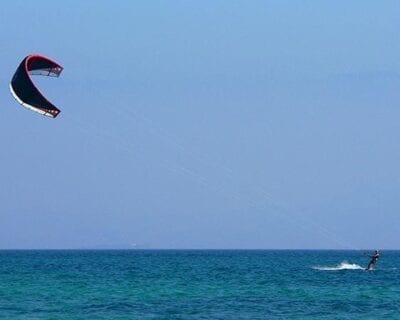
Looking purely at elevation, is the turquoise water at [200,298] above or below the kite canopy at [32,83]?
below

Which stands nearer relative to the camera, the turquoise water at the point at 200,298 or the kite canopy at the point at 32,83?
the kite canopy at the point at 32,83

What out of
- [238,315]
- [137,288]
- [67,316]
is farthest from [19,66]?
[137,288]

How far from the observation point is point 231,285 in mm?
59062

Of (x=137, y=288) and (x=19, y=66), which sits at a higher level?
(x=19, y=66)

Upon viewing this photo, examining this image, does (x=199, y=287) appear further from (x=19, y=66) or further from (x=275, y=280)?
(x=19, y=66)

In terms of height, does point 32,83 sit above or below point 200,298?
above

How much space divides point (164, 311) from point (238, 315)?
3.18 meters

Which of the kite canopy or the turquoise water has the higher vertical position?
the kite canopy

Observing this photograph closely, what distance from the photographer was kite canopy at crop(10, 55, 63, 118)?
114 ft

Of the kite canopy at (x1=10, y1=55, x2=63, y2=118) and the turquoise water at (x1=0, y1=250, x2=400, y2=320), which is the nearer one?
the kite canopy at (x1=10, y1=55, x2=63, y2=118)

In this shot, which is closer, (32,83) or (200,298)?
(32,83)

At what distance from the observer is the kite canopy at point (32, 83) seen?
3484 centimetres

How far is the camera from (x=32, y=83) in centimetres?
3569

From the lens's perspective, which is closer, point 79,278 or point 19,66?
point 19,66
